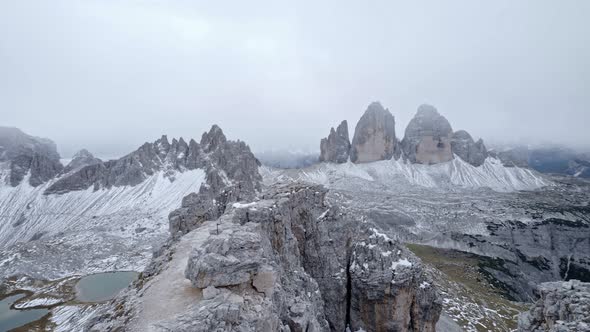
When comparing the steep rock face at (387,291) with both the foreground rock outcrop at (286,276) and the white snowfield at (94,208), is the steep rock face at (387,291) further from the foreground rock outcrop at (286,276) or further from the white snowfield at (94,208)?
the white snowfield at (94,208)

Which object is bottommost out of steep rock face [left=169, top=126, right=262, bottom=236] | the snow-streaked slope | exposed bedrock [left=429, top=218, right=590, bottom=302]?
exposed bedrock [left=429, top=218, right=590, bottom=302]

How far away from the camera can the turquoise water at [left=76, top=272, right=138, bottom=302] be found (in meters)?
64.9

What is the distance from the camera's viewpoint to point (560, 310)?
59.4 ft

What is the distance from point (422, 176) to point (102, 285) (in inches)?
7041

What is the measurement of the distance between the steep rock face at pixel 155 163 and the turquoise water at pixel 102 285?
62.0 metres

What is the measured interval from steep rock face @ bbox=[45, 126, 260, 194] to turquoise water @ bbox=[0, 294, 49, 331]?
77.4m

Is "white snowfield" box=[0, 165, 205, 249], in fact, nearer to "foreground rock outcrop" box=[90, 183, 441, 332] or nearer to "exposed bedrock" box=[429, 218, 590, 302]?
"foreground rock outcrop" box=[90, 183, 441, 332]

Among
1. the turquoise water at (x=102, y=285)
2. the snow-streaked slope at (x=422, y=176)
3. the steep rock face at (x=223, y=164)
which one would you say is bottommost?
the turquoise water at (x=102, y=285)

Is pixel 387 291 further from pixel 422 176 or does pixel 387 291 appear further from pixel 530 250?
pixel 422 176

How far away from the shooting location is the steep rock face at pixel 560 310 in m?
16.3

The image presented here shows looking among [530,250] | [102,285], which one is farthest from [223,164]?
[530,250]

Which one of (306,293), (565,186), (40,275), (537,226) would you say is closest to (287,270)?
(306,293)

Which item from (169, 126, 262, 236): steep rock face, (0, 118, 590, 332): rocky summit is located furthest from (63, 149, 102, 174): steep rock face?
(169, 126, 262, 236): steep rock face

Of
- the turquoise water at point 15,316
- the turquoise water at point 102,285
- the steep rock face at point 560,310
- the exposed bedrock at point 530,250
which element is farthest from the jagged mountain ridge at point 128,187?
the steep rock face at point 560,310
